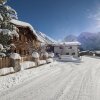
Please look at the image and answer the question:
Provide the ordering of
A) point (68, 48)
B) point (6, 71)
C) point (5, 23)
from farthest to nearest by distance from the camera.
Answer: point (68, 48) < point (5, 23) < point (6, 71)

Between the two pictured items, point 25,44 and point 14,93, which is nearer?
point 14,93

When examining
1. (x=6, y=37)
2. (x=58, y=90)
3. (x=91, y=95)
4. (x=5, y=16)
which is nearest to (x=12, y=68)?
(x=6, y=37)

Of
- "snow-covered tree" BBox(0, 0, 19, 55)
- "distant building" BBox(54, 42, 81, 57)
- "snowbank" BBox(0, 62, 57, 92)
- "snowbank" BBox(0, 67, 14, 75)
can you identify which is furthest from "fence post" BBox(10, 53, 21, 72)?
"distant building" BBox(54, 42, 81, 57)

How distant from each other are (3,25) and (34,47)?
20.7 metres

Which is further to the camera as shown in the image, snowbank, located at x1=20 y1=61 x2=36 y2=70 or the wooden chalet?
the wooden chalet

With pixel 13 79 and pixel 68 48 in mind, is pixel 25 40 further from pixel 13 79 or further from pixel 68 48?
pixel 68 48

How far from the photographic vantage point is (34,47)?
136 feet

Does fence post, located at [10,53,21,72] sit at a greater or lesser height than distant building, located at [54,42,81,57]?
lesser

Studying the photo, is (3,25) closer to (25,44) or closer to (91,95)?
(91,95)

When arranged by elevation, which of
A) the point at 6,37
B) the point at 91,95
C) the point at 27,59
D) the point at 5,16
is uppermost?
the point at 5,16

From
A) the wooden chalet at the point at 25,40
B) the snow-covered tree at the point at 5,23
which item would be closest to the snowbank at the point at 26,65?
the snow-covered tree at the point at 5,23

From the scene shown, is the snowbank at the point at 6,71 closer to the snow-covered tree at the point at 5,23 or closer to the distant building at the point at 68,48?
the snow-covered tree at the point at 5,23

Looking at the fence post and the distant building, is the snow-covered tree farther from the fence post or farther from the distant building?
the distant building

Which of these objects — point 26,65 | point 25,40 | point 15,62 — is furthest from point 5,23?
point 25,40
